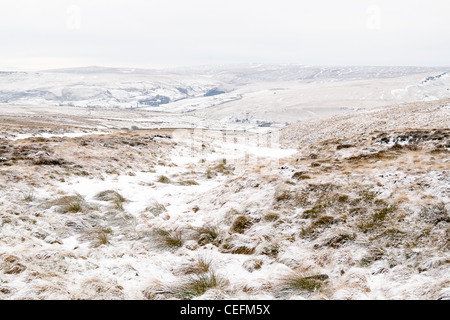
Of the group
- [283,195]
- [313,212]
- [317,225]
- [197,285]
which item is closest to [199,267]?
[197,285]

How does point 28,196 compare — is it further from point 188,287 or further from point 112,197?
point 188,287

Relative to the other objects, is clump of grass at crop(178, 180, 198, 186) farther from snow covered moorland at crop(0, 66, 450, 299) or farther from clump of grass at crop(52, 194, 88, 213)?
clump of grass at crop(52, 194, 88, 213)

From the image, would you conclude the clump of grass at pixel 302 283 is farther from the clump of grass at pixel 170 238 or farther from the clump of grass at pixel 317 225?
the clump of grass at pixel 170 238

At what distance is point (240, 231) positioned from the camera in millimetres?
9000

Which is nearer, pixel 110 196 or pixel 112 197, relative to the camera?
pixel 112 197

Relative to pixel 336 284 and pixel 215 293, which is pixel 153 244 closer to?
pixel 215 293

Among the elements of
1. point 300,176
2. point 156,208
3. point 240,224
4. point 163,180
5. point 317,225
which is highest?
point 300,176

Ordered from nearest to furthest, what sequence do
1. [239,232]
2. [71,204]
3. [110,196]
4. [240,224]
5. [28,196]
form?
[239,232] → [240,224] → [71,204] → [28,196] → [110,196]

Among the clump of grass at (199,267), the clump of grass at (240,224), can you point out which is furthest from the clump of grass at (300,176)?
the clump of grass at (199,267)

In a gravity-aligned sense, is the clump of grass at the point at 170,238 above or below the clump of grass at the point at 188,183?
above

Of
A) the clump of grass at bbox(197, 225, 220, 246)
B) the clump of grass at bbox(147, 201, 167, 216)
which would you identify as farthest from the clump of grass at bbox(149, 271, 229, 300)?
the clump of grass at bbox(147, 201, 167, 216)

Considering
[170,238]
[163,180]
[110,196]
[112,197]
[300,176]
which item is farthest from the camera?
[163,180]

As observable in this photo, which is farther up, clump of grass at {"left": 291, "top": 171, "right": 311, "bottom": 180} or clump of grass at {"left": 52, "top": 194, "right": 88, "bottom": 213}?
clump of grass at {"left": 291, "top": 171, "right": 311, "bottom": 180}
